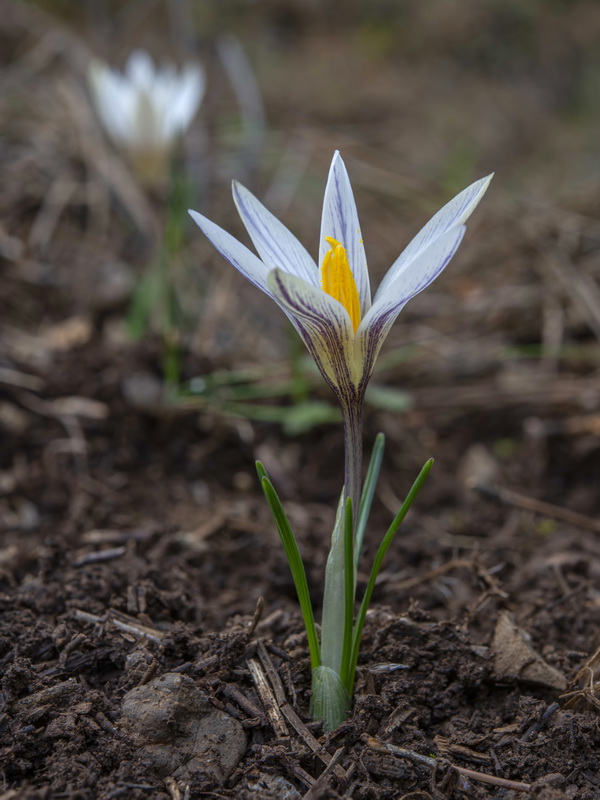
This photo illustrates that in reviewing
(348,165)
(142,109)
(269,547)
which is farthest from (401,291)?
(348,165)

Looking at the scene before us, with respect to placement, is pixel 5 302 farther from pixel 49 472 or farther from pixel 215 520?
pixel 215 520

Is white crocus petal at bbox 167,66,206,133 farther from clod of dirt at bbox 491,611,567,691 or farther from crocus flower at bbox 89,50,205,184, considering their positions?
clod of dirt at bbox 491,611,567,691

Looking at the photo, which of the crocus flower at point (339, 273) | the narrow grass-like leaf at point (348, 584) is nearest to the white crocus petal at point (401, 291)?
the crocus flower at point (339, 273)

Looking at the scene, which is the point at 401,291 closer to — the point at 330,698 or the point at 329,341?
the point at 329,341

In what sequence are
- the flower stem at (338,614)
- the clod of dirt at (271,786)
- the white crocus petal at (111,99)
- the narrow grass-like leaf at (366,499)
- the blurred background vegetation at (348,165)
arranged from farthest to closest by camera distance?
the white crocus petal at (111,99), the blurred background vegetation at (348,165), the narrow grass-like leaf at (366,499), the flower stem at (338,614), the clod of dirt at (271,786)

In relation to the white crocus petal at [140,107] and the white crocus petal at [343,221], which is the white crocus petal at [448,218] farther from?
the white crocus petal at [140,107]

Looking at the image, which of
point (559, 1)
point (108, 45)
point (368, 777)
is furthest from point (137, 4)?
point (368, 777)
